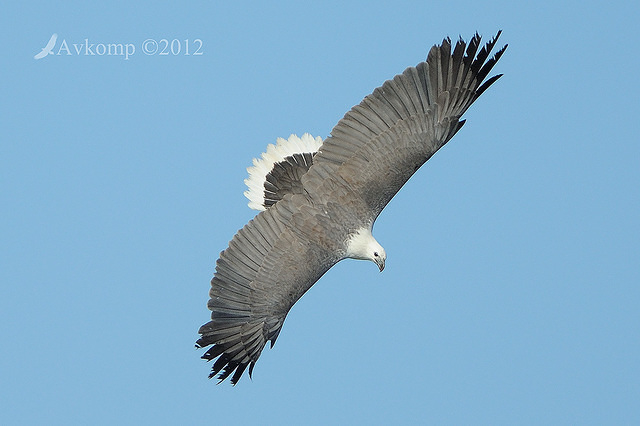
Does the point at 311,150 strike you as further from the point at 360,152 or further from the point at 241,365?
the point at 241,365

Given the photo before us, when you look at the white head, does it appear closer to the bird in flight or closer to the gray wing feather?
the bird in flight

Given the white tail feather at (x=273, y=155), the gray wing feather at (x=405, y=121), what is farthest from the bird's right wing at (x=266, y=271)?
the white tail feather at (x=273, y=155)

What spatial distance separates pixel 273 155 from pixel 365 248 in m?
1.72

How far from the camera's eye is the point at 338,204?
32.7 ft

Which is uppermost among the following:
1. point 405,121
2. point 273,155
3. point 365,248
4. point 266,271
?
point 405,121

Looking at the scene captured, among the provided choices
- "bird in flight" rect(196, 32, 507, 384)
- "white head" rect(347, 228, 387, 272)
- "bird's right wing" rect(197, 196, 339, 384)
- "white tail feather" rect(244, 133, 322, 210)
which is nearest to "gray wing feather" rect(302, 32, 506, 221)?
"bird in flight" rect(196, 32, 507, 384)

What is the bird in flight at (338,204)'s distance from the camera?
9.62 metres

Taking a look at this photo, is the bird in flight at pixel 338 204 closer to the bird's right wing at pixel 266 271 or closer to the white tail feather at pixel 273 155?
the bird's right wing at pixel 266 271

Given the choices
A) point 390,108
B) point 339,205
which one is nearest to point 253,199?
point 339,205

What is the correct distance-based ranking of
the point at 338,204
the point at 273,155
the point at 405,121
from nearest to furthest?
the point at 405,121 → the point at 338,204 → the point at 273,155

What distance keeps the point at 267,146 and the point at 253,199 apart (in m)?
0.64

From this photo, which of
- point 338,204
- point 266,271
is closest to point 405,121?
point 338,204

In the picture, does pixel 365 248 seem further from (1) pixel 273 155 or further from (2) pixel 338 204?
(1) pixel 273 155

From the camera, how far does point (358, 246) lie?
10.1m
